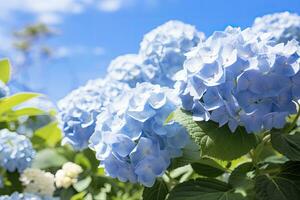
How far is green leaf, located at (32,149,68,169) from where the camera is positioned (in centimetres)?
179

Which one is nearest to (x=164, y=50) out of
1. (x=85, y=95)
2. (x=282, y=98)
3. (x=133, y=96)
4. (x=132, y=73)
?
(x=132, y=73)

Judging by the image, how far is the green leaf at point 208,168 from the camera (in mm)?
1263

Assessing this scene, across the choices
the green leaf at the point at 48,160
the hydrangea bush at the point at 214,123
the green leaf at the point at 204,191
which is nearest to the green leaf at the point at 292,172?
the hydrangea bush at the point at 214,123

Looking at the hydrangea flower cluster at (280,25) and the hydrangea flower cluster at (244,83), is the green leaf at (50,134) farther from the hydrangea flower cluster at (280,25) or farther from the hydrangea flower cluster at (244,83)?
the hydrangea flower cluster at (244,83)

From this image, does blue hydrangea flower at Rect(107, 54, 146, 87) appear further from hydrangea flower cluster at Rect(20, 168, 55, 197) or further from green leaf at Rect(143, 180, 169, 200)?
green leaf at Rect(143, 180, 169, 200)

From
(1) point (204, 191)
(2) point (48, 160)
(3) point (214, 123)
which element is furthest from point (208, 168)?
(2) point (48, 160)

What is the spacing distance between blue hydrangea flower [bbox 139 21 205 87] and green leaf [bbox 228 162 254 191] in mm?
632

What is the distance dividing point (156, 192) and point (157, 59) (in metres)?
0.66

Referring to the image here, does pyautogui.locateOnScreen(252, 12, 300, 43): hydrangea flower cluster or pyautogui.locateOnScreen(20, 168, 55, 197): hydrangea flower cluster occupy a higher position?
pyautogui.locateOnScreen(252, 12, 300, 43): hydrangea flower cluster

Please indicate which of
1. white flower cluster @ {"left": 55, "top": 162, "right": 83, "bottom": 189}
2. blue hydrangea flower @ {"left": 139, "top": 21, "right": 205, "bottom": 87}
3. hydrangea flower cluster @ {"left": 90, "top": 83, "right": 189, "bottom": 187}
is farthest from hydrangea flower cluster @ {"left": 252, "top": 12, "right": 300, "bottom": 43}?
hydrangea flower cluster @ {"left": 90, "top": 83, "right": 189, "bottom": 187}

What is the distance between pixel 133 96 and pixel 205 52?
0.18 meters

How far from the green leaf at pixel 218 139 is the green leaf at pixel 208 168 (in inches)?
6.8

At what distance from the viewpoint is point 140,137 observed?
1.10 m

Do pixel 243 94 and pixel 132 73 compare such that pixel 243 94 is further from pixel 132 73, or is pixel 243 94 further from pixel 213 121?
pixel 132 73
